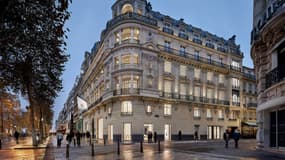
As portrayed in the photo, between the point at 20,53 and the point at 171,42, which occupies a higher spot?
the point at 171,42

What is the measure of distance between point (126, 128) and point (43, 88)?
47.9 feet

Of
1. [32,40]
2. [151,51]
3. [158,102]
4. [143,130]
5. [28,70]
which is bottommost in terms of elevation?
[143,130]

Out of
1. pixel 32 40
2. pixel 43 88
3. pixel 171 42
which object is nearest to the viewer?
pixel 32 40

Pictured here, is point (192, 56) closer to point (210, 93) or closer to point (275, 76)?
point (210, 93)

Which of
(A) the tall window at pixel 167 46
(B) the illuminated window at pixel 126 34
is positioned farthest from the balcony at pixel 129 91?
(A) the tall window at pixel 167 46

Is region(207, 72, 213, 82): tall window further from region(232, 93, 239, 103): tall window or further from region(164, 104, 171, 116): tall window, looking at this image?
region(164, 104, 171, 116): tall window

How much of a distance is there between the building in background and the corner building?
2121 centimetres

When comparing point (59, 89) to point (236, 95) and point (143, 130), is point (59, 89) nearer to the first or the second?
point (143, 130)

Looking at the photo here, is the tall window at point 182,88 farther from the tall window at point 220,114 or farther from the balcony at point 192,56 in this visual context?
the tall window at point 220,114

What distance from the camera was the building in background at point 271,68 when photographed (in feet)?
47.1

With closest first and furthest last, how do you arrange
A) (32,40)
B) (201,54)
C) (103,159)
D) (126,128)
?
(32,40), (103,159), (126,128), (201,54)

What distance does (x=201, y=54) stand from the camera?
49.0 metres

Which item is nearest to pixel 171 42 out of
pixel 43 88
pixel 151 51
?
pixel 151 51

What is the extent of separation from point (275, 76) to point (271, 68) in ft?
4.49
